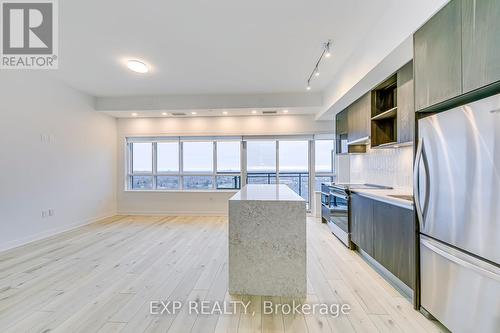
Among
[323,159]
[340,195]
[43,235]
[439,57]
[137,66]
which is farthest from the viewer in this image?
[323,159]

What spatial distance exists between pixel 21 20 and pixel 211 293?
380 cm

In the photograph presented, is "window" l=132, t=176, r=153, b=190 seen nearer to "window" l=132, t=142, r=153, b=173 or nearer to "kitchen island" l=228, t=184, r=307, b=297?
"window" l=132, t=142, r=153, b=173

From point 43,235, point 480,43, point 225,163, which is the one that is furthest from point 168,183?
point 480,43

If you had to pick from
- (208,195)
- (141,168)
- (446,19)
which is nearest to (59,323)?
(446,19)

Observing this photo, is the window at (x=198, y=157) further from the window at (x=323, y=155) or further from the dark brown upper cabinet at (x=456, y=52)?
the dark brown upper cabinet at (x=456, y=52)

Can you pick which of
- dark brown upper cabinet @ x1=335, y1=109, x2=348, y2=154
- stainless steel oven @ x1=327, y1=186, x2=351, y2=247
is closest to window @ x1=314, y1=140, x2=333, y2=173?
dark brown upper cabinet @ x1=335, y1=109, x2=348, y2=154

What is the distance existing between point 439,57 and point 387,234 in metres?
1.75

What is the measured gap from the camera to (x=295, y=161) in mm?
6168

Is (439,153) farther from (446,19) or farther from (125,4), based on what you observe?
(125,4)

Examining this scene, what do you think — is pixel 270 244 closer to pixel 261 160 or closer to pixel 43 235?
pixel 261 160

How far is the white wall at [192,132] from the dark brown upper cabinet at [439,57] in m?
3.92

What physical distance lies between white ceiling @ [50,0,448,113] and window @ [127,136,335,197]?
1844 millimetres

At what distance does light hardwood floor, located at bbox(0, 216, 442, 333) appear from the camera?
192 centimetres

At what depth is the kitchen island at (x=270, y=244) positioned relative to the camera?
2281 millimetres
